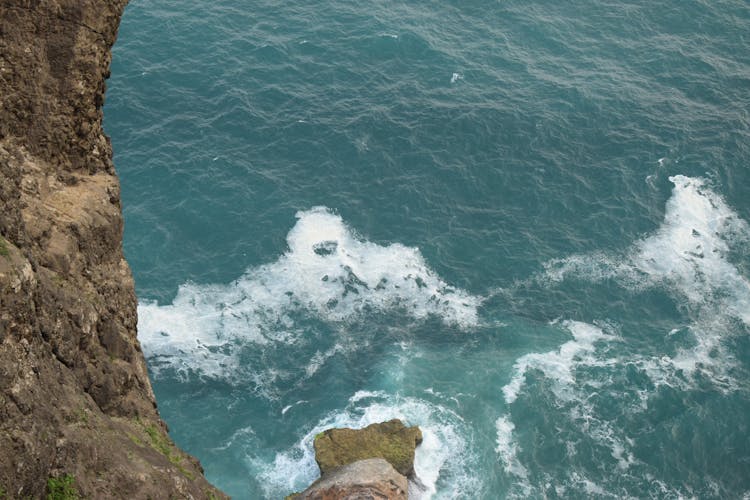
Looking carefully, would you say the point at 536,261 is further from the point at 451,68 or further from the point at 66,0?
the point at 66,0

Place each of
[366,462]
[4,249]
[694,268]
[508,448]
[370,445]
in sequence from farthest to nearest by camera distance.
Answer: [694,268] < [508,448] < [370,445] < [366,462] < [4,249]

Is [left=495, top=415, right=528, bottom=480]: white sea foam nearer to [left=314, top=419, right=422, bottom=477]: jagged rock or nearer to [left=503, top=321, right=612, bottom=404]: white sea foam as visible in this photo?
[left=503, top=321, right=612, bottom=404]: white sea foam

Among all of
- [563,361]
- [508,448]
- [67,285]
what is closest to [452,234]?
[563,361]

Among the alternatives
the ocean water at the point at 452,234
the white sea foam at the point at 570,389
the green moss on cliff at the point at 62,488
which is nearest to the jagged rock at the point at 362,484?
the ocean water at the point at 452,234

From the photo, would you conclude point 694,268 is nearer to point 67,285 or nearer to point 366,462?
point 366,462

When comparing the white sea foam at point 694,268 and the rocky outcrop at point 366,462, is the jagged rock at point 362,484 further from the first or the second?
the white sea foam at point 694,268

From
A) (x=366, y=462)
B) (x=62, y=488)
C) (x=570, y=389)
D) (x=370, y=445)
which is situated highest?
(x=62, y=488)

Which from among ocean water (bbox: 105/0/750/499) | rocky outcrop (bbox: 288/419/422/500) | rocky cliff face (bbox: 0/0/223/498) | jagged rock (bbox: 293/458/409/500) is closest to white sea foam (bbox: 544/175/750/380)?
ocean water (bbox: 105/0/750/499)
